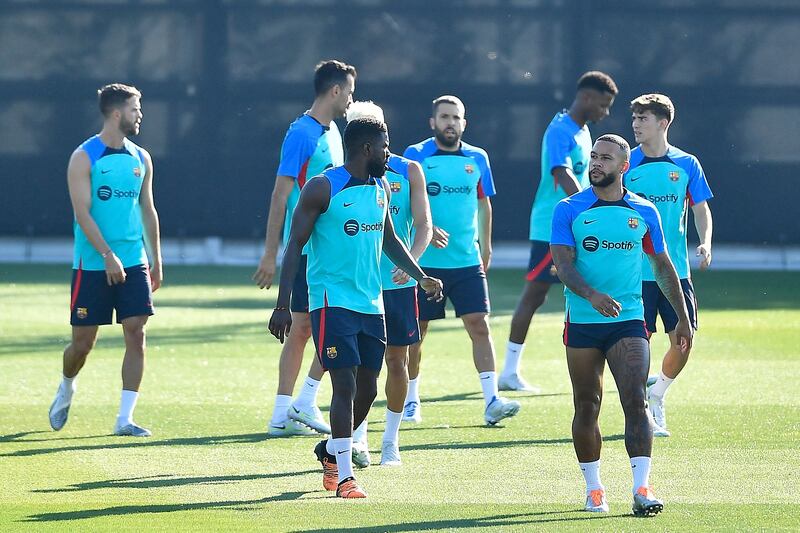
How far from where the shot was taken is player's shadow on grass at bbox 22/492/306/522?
23.5ft

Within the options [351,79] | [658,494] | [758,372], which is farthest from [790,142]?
[658,494]

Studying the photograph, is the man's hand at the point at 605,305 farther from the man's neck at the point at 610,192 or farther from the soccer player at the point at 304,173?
the soccer player at the point at 304,173

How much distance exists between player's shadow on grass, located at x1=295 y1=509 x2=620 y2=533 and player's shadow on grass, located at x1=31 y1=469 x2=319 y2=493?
1379 millimetres

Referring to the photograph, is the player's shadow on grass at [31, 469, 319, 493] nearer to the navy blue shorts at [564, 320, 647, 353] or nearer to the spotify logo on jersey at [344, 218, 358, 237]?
the spotify logo on jersey at [344, 218, 358, 237]

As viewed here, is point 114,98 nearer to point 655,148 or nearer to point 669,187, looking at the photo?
point 655,148

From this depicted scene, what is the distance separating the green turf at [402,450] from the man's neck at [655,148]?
1787 millimetres

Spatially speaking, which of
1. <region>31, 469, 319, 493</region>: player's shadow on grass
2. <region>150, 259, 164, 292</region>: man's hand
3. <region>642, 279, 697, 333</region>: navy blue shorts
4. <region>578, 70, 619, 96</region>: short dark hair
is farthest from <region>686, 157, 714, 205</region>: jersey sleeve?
<region>150, 259, 164, 292</region>: man's hand

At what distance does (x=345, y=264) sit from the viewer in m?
7.74

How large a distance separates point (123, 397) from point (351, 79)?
8.10 feet

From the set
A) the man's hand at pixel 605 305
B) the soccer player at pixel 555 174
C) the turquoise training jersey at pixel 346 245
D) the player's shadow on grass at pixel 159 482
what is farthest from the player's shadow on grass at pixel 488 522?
the soccer player at pixel 555 174

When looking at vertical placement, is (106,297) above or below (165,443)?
above

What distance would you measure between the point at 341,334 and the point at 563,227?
4.01ft

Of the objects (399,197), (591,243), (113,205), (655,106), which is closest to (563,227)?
(591,243)

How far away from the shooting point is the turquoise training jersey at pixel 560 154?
11312mm
